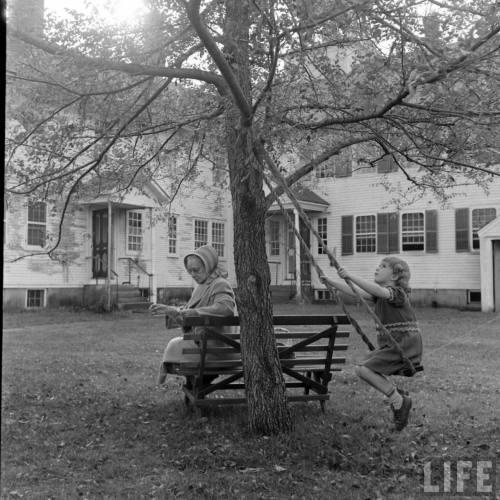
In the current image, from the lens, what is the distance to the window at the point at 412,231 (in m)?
23.7

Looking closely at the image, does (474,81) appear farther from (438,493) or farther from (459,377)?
(459,377)

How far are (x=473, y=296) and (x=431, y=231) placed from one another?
2.75 m

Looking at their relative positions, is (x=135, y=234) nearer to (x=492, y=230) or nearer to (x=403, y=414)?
(x=492, y=230)

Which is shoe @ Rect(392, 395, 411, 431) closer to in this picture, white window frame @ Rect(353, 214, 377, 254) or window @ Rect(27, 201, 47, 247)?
window @ Rect(27, 201, 47, 247)

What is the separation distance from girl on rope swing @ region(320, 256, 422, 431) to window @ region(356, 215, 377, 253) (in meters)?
19.2

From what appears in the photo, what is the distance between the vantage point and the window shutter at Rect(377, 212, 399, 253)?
24.1m

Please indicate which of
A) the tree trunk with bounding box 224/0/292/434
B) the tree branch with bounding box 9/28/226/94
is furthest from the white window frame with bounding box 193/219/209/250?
the tree branch with bounding box 9/28/226/94

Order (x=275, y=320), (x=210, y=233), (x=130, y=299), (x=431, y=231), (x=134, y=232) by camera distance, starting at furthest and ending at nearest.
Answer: (x=210, y=233) → (x=134, y=232) → (x=431, y=231) → (x=130, y=299) → (x=275, y=320)

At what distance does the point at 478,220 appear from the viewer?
878 inches

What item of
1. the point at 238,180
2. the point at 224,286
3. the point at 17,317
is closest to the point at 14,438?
the point at 224,286

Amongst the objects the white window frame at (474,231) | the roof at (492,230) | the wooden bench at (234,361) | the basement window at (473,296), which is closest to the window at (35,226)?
the roof at (492,230)

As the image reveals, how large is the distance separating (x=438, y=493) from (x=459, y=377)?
15.0ft

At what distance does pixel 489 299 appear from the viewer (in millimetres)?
21172

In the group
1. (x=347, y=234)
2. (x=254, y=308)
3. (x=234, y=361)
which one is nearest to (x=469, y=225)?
(x=347, y=234)
